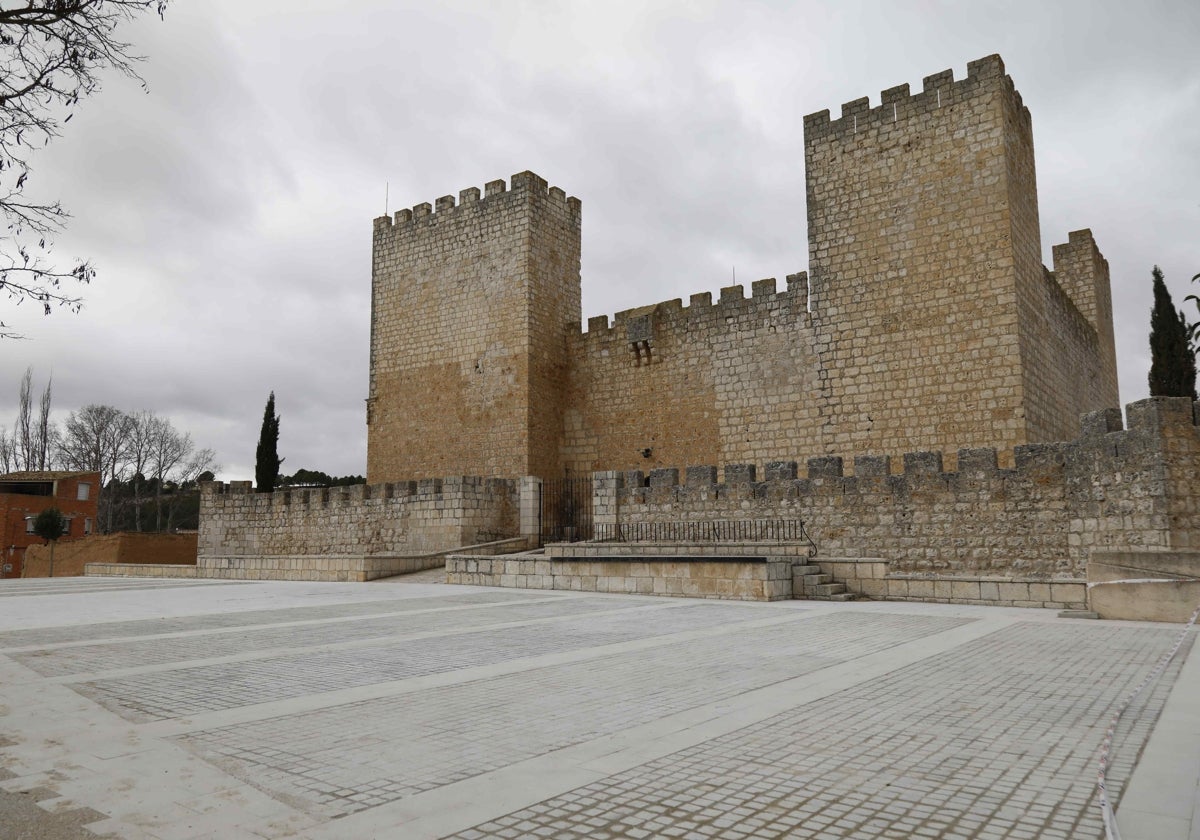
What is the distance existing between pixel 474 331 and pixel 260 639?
15221 millimetres

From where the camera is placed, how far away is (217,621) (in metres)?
8.27

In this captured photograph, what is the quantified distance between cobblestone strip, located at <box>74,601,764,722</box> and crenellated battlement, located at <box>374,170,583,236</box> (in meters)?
15.3

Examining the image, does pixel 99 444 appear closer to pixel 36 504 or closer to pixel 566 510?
pixel 36 504

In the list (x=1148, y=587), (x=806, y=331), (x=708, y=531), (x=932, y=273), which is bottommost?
(x=1148, y=587)

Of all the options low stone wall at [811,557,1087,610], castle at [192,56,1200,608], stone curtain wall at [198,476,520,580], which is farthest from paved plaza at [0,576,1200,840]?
stone curtain wall at [198,476,520,580]

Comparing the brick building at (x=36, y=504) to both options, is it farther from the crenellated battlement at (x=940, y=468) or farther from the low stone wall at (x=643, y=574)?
the crenellated battlement at (x=940, y=468)

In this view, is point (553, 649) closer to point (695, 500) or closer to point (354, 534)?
point (695, 500)

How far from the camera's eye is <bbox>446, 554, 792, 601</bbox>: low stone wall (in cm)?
1029

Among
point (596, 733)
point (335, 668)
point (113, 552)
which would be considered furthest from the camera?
point (113, 552)

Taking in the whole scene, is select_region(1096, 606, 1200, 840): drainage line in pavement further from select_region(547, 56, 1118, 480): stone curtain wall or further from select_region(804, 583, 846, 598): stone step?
select_region(547, 56, 1118, 480): stone curtain wall

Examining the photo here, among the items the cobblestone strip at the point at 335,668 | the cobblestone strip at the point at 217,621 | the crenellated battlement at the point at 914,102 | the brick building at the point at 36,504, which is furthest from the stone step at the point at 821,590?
Answer: the brick building at the point at 36,504

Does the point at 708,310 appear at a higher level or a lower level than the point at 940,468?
higher

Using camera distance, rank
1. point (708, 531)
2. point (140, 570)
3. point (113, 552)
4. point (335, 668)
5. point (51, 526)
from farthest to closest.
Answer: point (51, 526) < point (113, 552) < point (140, 570) < point (708, 531) < point (335, 668)

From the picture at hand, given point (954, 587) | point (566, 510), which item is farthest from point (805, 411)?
point (954, 587)
